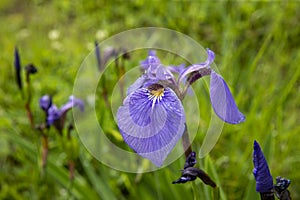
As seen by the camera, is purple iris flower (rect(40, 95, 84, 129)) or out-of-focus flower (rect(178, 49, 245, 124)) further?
purple iris flower (rect(40, 95, 84, 129))

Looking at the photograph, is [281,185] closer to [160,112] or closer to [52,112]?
[160,112]

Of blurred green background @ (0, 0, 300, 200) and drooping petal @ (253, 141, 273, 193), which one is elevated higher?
blurred green background @ (0, 0, 300, 200)

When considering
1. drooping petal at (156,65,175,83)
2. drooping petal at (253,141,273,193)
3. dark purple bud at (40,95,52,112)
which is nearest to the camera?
drooping petal at (253,141,273,193)

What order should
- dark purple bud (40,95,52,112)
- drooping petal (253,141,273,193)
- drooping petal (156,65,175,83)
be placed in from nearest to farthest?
1. drooping petal (253,141,273,193)
2. drooping petal (156,65,175,83)
3. dark purple bud (40,95,52,112)

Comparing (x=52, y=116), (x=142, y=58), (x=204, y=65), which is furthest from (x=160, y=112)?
(x=142, y=58)

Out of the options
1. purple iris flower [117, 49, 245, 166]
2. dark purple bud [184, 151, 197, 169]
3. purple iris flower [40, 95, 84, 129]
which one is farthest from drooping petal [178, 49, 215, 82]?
purple iris flower [40, 95, 84, 129]

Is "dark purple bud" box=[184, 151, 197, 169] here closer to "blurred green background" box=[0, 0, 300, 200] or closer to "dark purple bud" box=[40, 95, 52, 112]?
"blurred green background" box=[0, 0, 300, 200]

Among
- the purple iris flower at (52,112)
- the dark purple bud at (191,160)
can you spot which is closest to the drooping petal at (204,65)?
the dark purple bud at (191,160)
